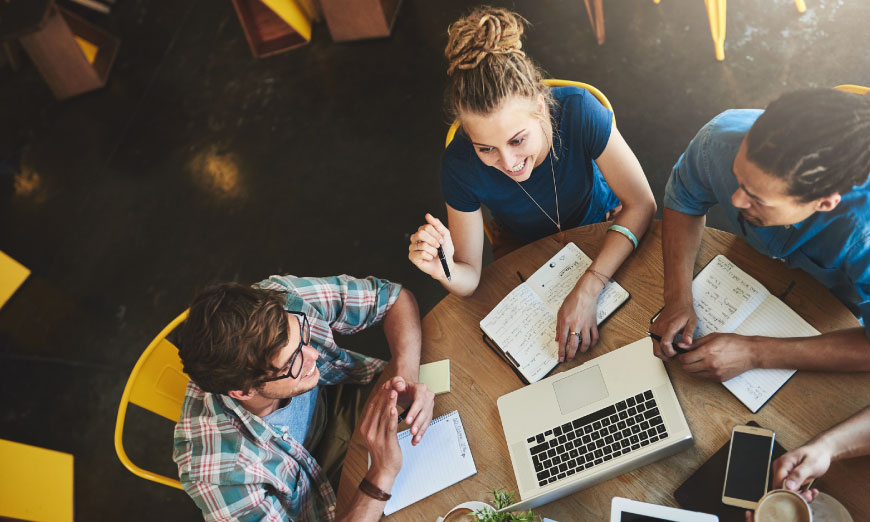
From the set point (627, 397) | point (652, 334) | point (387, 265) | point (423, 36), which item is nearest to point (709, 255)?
point (652, 334)

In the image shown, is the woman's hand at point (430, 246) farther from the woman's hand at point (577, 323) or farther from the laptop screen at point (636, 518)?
the laptop screen at point (636, 518)

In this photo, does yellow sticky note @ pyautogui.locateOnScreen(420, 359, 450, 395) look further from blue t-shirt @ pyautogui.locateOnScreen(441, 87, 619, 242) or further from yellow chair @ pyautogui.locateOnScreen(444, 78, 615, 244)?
yellow chair @ pyautogui.locateOnScreen(444, 78, 615, 244)

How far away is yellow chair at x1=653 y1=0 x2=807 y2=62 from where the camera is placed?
8.80 feet

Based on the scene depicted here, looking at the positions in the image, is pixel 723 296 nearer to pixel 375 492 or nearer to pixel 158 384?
pixel 375 492

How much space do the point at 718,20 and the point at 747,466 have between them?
2190 millimetres

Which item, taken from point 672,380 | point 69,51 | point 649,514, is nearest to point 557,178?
point 672,380

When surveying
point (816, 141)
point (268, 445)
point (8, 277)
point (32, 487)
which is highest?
point (816, 141)

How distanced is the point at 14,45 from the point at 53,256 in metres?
1.77

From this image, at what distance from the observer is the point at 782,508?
1091 millimetres

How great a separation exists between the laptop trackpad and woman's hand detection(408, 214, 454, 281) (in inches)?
15.9

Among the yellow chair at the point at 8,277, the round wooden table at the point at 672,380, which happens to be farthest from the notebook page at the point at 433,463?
the yellow chair at the point at 8,277

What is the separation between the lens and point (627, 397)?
53.9 inches

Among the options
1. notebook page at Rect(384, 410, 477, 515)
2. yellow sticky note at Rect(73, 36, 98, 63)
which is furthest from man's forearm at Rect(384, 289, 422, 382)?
yellow sticky note at Rect(73, 36, 98, 63)

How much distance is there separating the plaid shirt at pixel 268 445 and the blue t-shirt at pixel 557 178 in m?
0.38
